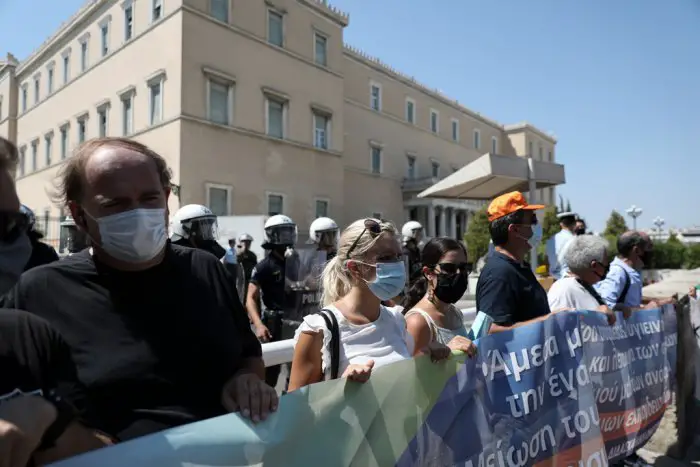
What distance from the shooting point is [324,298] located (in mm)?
2740

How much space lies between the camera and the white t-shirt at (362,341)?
7.59 ft

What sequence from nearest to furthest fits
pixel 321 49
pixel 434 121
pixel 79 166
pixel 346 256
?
1. pixel 79 166
2. pixel 346 256
3. pixel 321 49
4. pixel 434 121

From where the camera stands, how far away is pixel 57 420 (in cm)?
122

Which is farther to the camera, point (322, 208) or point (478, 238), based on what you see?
point (478, 238)

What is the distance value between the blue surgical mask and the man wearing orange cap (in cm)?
71

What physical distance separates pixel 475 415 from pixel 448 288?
77 centimetres

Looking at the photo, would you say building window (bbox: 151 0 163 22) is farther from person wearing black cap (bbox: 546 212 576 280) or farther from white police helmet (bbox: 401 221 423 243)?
person wearing black cap (bbox: 546 212 576 280)

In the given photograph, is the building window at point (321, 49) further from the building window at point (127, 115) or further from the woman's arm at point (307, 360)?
the woman's arm at point (307, 360)

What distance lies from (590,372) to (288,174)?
2214 cm

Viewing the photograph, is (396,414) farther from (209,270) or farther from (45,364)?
(45,364)

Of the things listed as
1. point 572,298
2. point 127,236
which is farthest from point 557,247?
point 127,236

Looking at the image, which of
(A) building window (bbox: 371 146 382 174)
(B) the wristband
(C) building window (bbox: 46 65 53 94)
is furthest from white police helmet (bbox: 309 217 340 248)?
(C) building window (bbox: 46 65 53 94)

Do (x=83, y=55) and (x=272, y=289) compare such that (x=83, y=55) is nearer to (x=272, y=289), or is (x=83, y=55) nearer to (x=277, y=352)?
(x=272, y=289)

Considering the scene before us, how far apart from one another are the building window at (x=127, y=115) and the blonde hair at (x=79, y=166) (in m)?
23.5
